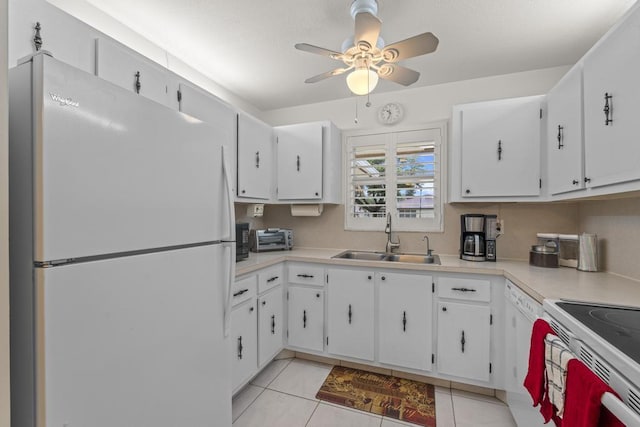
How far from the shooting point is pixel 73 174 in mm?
823

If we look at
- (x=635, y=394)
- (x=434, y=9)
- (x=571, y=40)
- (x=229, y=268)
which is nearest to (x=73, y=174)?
A: (x=229, y=268)

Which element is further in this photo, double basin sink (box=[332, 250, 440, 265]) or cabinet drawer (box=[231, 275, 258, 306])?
double basin sink (box=[332, 250, 440, 265])

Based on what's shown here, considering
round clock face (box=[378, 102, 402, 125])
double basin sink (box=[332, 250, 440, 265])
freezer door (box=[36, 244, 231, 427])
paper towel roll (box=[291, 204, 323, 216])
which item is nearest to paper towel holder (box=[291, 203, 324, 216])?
paper towel roll (box=[291, 204, 323, 216])

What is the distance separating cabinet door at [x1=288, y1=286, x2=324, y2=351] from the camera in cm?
245

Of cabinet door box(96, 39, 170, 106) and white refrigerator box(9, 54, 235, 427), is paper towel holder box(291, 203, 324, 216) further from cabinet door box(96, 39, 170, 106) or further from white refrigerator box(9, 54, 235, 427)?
white refrigerator box(9, 54, 235, 427)

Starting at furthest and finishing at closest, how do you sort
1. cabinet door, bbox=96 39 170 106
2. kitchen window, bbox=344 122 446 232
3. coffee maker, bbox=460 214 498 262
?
1. kitchen window, bbox=344 122 446 232
2. coffee maker, bbox=460 214 498 262
3. cabinet door, bbox=96 39 170 106

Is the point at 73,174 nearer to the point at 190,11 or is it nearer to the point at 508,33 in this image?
the point at 190,11

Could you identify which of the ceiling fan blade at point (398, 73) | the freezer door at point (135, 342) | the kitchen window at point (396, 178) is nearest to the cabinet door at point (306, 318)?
the kitchen window at point (396, 178)

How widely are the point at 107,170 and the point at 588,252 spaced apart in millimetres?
2653

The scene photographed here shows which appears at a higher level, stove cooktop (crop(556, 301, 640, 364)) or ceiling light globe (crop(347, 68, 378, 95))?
ceiling light globe (crop(347, 68, 378, 95))

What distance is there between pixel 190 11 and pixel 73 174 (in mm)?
1428

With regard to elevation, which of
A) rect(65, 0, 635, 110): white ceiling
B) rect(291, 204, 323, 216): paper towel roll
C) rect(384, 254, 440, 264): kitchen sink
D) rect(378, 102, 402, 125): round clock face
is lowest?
rect(384, 254, 440, 264): kitchen sink

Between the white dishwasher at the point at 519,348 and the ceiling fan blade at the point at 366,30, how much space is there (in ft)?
5.25

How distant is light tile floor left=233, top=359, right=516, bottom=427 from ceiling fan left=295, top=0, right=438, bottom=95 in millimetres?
2093
